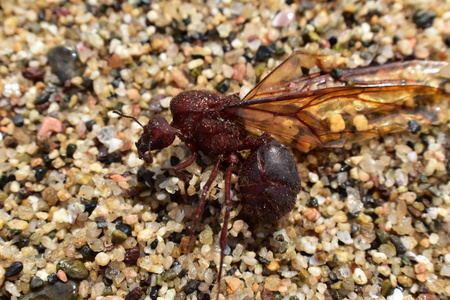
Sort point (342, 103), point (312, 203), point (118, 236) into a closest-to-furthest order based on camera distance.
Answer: point (118, 236) → point (342, 103) → point (312, 203)

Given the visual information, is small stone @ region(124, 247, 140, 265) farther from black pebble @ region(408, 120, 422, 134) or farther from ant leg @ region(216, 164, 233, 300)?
black pebble @ region(408, 120, 422, 134)

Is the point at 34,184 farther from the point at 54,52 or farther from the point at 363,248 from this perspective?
the point at 363,248

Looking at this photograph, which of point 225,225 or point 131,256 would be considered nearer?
point 225,225

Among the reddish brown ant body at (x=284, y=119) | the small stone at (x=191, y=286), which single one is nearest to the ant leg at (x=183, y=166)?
the reddish brown ant body at (x=284, y=119)

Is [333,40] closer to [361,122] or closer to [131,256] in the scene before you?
[361,122]

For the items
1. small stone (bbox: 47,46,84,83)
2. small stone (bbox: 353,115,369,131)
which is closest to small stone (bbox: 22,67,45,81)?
small stone (bbox: 47,46,84,83)

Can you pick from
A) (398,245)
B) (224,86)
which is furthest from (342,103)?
(398,245)

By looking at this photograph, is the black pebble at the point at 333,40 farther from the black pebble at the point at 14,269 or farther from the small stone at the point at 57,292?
the black pebble at the point at 14,269
